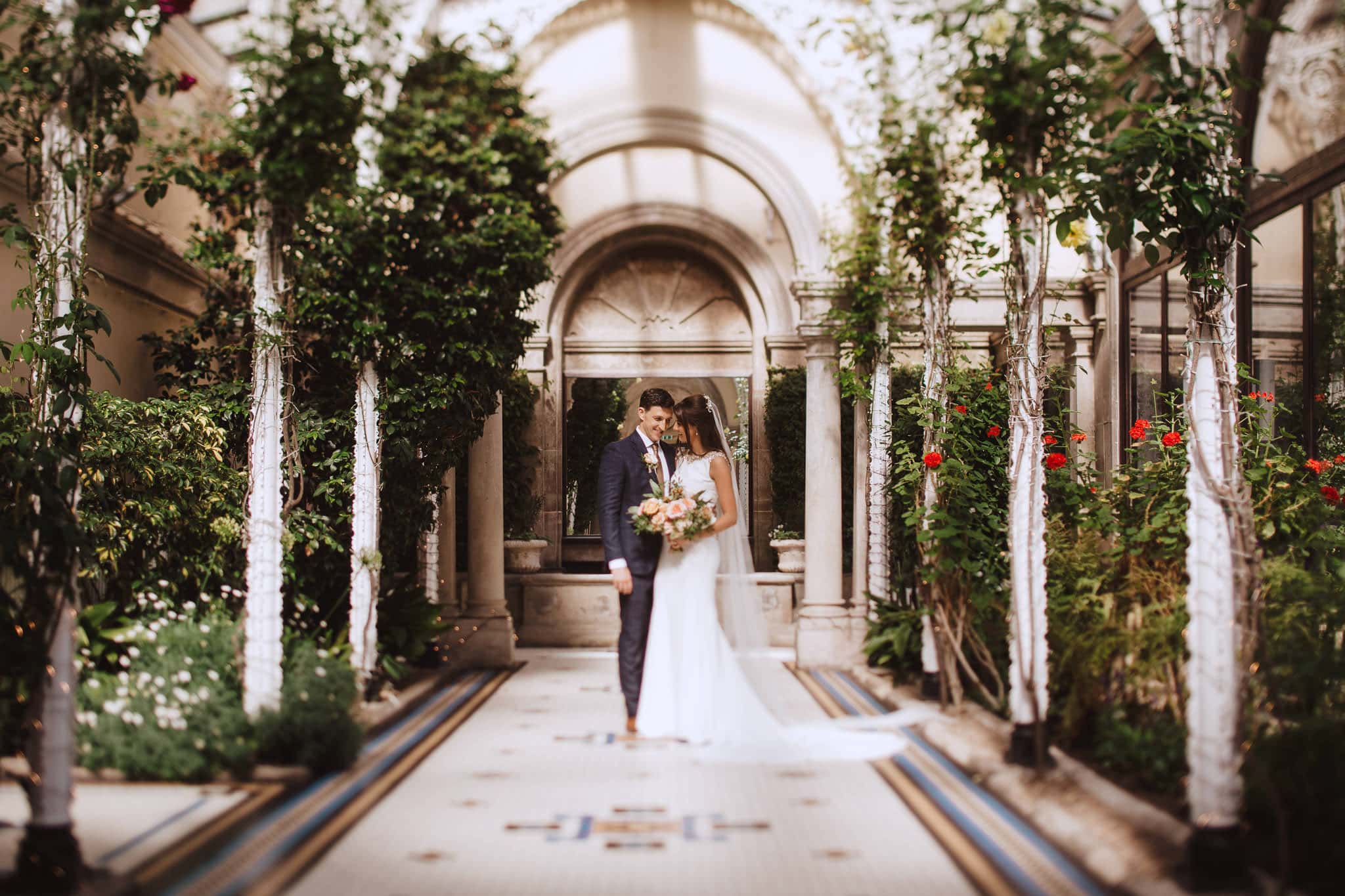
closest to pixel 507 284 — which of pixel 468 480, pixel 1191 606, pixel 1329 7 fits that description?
pixel 468 480

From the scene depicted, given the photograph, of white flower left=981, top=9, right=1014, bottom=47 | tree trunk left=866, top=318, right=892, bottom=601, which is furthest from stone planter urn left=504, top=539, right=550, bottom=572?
white flower left=981, top=9, right=1014, bottom=47

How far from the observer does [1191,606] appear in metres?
4.15

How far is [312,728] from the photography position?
17.7ft

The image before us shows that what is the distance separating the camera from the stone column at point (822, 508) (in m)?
10.1

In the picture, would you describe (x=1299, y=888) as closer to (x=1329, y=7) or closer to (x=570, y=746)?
(x=570, y=746)

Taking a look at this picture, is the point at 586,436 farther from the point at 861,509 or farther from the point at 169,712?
the point at 169,712

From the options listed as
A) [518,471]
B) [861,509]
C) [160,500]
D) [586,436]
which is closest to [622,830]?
[160,500]

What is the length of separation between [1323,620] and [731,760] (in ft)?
9.30

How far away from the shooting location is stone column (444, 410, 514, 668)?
10.1 meters

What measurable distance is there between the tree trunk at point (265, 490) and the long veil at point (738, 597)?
258 centimetres

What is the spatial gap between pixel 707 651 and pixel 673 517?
0.83 meters

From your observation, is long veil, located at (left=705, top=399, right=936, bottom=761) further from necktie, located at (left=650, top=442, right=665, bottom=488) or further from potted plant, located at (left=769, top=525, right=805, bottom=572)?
potted plant, located at (left=769, top=525, right=805, bottom=572)

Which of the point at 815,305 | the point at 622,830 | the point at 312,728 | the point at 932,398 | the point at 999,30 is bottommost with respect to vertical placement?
the point at 622,830

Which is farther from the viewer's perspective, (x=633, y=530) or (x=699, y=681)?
(x=633, y=530)
